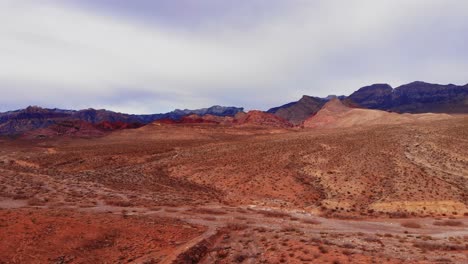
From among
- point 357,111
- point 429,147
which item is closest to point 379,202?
point 429,147

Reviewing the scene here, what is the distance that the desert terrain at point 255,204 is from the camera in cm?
2225

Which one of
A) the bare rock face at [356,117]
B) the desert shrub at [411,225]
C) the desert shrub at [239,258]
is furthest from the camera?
the bare rock face at [356,117]

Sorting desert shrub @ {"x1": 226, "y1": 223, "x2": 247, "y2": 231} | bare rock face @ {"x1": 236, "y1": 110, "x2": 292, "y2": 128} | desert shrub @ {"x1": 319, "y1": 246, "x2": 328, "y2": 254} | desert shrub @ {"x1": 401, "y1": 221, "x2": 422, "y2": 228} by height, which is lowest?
desert shrub @ {"x1": 401, "y1": 221, "x2": 422, "y2": 228}

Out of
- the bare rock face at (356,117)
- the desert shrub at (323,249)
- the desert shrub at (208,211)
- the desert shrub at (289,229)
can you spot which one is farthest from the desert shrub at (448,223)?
the bare rock face at (356,117)

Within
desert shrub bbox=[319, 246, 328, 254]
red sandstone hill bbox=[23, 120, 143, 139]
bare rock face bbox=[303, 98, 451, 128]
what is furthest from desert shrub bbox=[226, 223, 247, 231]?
red sandstone hill bbox=[23, 120, 143, 139]

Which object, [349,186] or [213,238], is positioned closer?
[213,238]

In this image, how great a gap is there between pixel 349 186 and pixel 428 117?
98153 millimetres

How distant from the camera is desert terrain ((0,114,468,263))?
876 inches

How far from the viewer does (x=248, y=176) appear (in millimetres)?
48750

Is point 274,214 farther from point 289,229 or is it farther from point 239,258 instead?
point 239,258

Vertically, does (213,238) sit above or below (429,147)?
below

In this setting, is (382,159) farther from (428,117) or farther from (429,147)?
(428,117)

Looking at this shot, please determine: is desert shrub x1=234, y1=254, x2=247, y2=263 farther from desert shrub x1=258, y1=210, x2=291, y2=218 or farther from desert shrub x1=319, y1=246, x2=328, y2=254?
desert shrub x1=258, y1=210, x2=291, y2=218

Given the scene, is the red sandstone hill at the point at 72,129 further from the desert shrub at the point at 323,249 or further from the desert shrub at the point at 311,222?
the desert shrub at the point at 323,249
